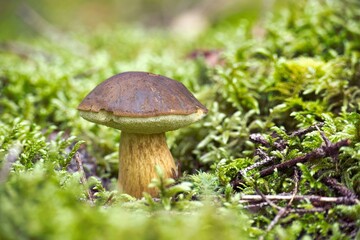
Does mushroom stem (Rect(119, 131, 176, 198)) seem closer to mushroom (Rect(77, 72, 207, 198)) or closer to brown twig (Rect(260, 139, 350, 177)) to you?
mushroom (Rect(77, 72, 207, 198))

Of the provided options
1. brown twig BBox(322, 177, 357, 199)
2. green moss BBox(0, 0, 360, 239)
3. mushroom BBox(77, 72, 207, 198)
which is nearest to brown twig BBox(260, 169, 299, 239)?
green moss BBox(0, 0, 360, 239)

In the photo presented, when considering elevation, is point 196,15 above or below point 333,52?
above

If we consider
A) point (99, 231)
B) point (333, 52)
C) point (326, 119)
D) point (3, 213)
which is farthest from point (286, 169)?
point (333, 52)

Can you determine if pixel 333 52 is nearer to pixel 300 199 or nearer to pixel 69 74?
pixel 300 199

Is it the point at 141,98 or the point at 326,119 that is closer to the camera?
the point at 141,98

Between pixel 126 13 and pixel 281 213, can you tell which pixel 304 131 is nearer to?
pixel 281 213

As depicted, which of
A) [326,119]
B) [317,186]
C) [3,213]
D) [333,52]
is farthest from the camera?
[333,52]
